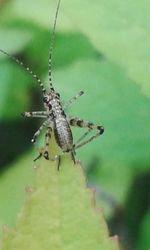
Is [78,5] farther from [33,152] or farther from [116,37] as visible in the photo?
[33,152]

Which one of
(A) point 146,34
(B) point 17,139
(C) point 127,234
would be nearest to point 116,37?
(A) point 146,34

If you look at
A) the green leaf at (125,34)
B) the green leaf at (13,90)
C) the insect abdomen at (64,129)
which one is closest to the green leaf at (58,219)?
the green leaf at (125,34)

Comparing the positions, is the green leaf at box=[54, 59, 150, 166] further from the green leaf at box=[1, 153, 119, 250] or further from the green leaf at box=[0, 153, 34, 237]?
the green leaf at box=[1, 153, 119, 250]

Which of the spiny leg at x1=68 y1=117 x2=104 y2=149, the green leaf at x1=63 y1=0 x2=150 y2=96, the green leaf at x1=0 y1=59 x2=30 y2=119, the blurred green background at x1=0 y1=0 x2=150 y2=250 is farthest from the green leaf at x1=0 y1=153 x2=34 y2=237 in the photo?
the green leaf at x1=63 y1=0 x2=150 y2=96

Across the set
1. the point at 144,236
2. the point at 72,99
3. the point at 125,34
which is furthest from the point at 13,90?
the point at 125,34

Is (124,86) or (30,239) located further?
(124,86)
